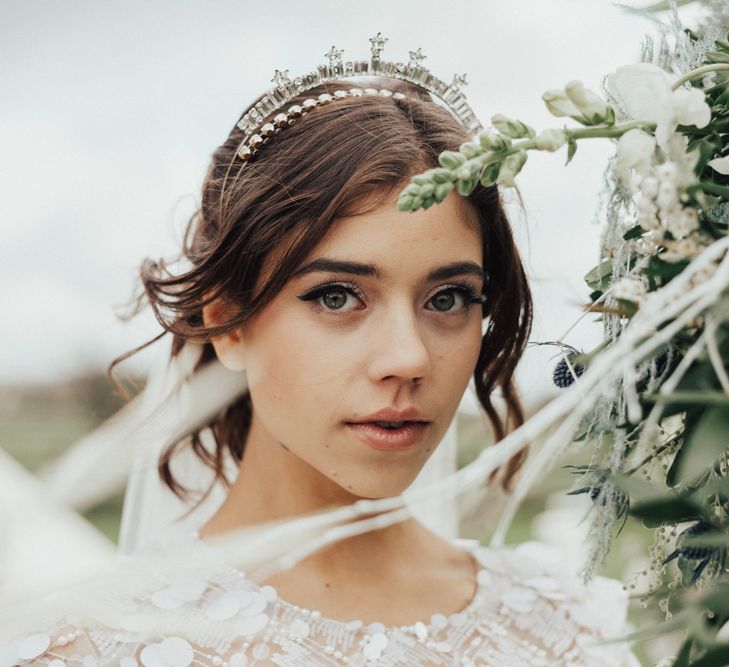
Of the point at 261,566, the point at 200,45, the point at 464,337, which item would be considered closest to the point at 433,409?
the point at 464,337

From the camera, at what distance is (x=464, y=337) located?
138 centimetres

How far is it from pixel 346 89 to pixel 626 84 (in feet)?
2.45

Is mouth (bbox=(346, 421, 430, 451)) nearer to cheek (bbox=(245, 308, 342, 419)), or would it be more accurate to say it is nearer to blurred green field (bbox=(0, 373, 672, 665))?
cheek (bbox=(245, 308, 342, 419))

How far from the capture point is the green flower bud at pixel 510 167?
2.65 feet

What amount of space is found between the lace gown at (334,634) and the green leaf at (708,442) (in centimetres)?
57

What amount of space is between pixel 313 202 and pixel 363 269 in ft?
0.51

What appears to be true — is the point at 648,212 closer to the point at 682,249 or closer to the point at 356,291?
the point at 682,249

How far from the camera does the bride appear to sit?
1288mm

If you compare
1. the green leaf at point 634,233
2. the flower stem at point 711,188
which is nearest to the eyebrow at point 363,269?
the green leaf at point 634,233

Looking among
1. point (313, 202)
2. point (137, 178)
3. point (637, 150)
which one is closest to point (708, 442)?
point (637, 150)

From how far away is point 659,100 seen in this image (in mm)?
823

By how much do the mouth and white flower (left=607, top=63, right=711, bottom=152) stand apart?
0.61m

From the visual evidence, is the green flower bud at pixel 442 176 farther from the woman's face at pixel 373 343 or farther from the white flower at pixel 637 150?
the woman's face at pixel 373 343

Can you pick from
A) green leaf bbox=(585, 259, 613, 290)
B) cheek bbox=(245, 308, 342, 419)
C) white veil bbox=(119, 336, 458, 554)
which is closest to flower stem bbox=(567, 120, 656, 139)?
green leaf bbox=(585, 259, 613, 290)
